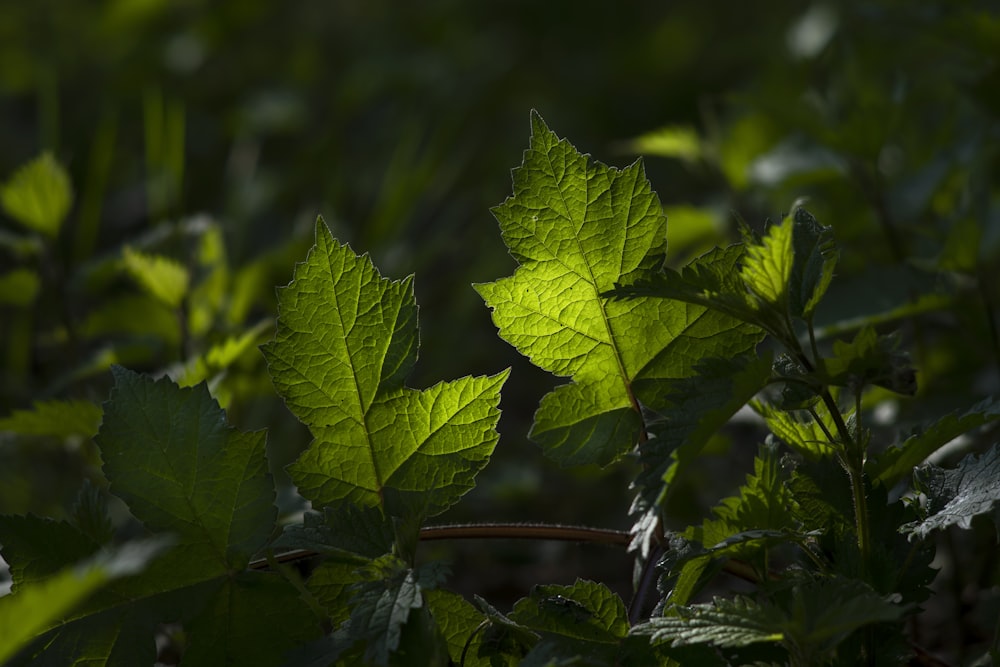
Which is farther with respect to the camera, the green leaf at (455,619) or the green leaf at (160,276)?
the green leaf at (160,276)

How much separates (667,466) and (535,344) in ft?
0.45

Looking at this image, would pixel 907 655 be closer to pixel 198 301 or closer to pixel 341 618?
pixel 341 618

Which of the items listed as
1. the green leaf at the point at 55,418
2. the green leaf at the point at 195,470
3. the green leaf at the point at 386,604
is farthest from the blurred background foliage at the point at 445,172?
the green leaf at the point at 386,604

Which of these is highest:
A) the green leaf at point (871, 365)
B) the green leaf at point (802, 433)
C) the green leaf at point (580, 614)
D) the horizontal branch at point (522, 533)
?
the green leaf at point (871, 365)

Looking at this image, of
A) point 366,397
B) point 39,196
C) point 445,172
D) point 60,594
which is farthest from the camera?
point 445,172

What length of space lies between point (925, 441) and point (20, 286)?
3.04 ft

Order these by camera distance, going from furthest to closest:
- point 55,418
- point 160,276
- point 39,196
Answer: point 39,196 < point 160,276 < point 55,418

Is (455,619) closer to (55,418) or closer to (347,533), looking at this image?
(347,533)

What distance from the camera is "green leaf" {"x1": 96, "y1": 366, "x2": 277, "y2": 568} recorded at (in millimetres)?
568

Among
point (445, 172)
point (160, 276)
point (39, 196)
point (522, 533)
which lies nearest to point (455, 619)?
point (522, 533)

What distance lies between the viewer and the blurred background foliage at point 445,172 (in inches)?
37.9

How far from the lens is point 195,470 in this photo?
57 cm

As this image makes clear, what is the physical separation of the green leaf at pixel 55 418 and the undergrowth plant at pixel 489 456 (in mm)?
197

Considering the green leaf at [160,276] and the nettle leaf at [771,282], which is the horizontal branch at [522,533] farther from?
the green leaf at [160,276]
